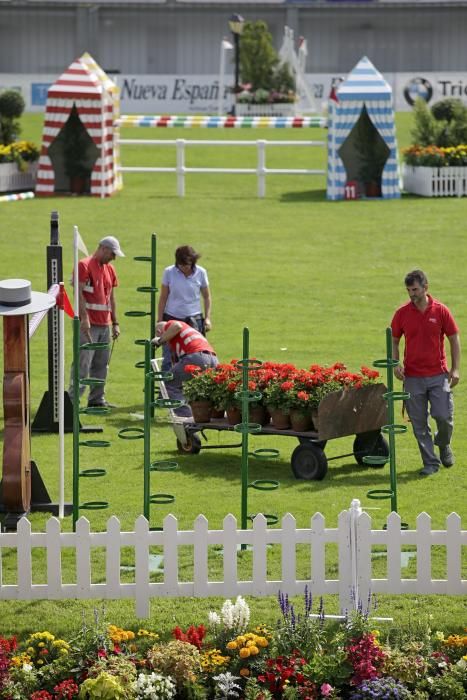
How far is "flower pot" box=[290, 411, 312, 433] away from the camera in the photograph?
39.1 ft

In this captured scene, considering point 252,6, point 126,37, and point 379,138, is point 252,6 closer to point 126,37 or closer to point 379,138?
point 126,37

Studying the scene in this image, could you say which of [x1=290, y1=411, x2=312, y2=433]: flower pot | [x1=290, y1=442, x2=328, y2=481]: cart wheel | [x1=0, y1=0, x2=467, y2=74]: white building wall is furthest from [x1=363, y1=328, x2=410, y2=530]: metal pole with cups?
[x1=0, y1=0, x2=467, y2=74]: white building wall

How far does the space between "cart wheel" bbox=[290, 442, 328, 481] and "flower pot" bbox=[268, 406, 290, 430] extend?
0.23m

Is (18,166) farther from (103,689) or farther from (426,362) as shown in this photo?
(103,689)

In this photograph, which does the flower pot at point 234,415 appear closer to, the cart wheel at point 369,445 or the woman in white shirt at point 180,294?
the cart wheel at point 369,445

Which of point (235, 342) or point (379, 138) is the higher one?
point (379, 138)

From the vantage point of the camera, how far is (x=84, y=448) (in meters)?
13.3

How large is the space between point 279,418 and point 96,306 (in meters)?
2.98

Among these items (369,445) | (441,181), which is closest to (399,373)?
(369,445)

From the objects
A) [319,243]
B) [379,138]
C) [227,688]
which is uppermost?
[379,138]

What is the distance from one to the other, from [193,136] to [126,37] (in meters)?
26.8

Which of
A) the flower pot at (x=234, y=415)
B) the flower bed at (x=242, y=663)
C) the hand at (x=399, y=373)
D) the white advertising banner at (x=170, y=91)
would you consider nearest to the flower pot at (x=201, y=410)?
the flower pot at (x=234, y=415)

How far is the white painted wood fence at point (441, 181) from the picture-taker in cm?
2939

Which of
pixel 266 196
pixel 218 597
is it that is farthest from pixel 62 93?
pixel 218 597
